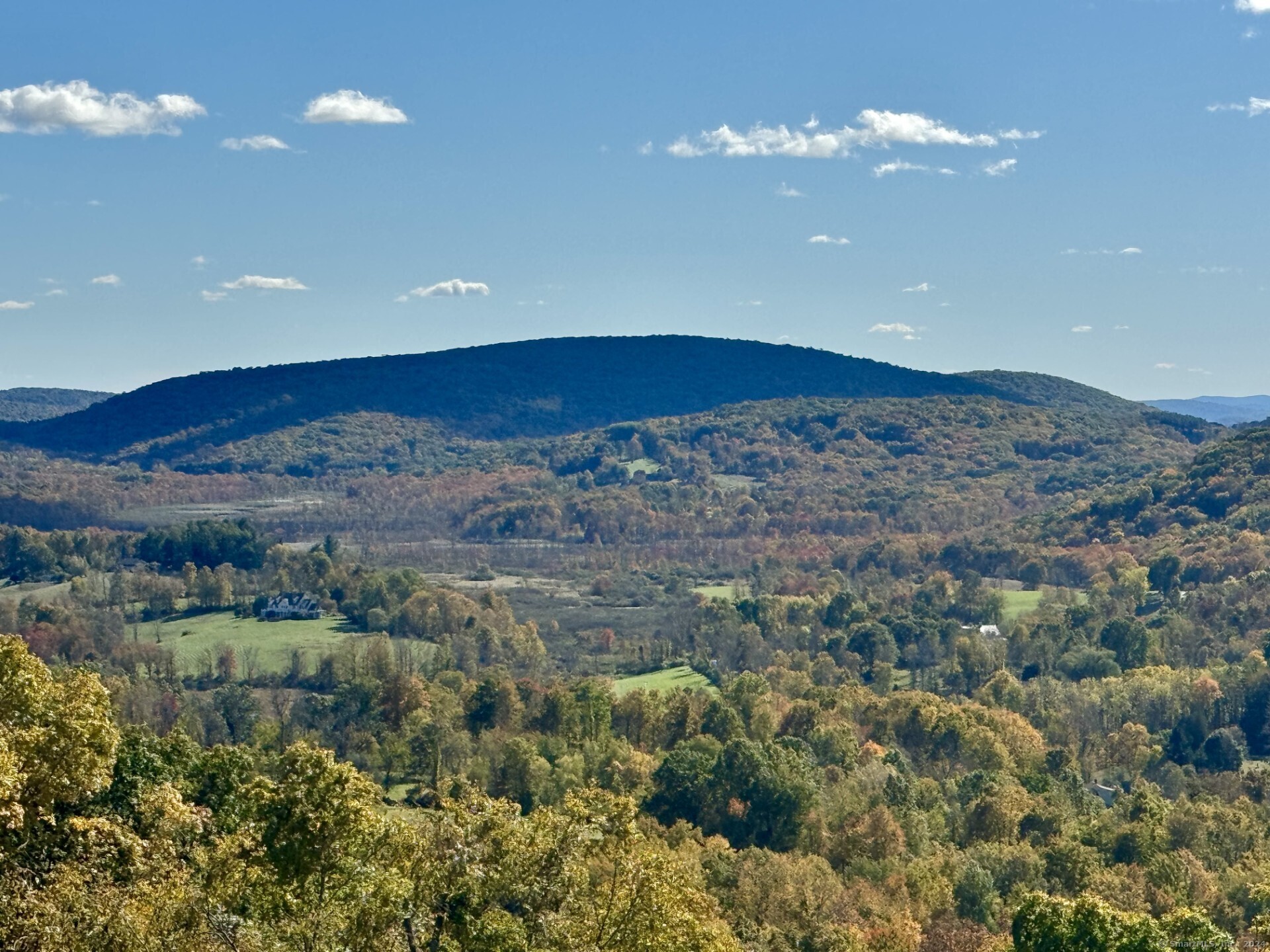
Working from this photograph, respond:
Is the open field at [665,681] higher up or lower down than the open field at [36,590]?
lower down

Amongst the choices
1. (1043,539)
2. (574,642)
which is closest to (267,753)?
(574,642)

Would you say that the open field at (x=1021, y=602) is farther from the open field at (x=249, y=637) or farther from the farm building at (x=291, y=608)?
the farm building at (x=291, y=608)

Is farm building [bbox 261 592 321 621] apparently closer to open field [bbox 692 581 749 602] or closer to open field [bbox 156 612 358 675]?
open field [bbox 156 612 358 675]

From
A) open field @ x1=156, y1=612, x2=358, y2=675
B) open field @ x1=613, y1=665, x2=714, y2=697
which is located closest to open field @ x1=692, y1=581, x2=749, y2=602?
open field @ x1=613, y1=665, x2=714, y2=697

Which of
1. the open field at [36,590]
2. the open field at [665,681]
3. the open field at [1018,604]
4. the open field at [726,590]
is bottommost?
the open field at [726,590]

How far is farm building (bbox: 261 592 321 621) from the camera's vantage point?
474 feet

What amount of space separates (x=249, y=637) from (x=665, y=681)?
40.0m

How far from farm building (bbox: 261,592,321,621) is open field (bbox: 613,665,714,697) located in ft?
133

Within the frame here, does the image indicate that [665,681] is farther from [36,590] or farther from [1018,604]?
[36,590]

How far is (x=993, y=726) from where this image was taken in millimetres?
90125

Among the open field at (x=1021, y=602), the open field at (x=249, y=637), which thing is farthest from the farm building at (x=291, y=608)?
the open field at (x=1021, y=602)

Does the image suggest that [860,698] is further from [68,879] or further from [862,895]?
[68,879]

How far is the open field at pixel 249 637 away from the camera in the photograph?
122 metres

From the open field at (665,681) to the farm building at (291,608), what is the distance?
40543mm
